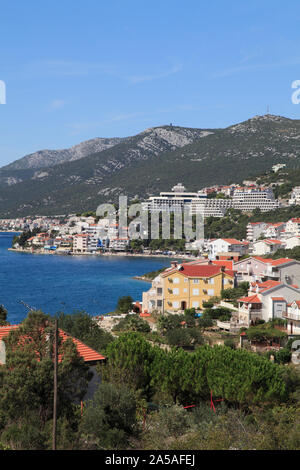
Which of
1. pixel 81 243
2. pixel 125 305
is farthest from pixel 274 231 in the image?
pixel 125 305

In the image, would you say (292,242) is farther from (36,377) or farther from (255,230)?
(36,377)

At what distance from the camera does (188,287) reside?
2461 cm

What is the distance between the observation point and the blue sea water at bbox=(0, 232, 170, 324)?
32156 mm

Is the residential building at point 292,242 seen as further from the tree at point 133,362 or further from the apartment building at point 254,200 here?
the tree at point 133,362

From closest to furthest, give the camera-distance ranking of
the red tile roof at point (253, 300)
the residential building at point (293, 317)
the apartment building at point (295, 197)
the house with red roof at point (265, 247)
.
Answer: the residential building at point (293, 317) → the red tile roof at point (253, 300) → the house with red roof at point (265, 247) → the apartment building at point (295, 197)

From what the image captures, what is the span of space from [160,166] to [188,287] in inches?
4231

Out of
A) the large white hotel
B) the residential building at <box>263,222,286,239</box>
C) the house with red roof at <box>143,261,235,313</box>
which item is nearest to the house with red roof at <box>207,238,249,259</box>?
the residential building at <box>263,222,286,239</box>

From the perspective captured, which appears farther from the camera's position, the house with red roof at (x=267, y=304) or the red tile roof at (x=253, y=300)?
the red tile roof at (x=253, y=300)

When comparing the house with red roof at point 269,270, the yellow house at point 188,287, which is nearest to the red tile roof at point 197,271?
the yellow house at point 188,287

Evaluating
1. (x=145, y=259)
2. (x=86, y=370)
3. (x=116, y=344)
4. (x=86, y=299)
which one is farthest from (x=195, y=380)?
(x=145, y=259)

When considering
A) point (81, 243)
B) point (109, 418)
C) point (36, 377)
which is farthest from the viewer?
point (81, 243)

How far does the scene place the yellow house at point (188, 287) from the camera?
2445 cm

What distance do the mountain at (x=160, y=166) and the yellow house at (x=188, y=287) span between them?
76405 mm

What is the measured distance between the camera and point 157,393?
10023 millimetres
